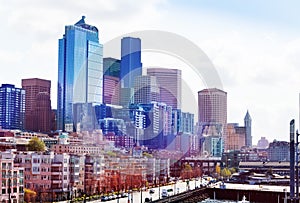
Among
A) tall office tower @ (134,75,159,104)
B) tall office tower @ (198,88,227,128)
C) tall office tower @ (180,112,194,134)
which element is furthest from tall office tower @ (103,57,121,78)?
tall office tower @ (198,88,227,128)

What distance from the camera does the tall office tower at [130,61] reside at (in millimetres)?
36406

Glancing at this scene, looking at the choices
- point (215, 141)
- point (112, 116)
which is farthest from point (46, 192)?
point (215, 141)

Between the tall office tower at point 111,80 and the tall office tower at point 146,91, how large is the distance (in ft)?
6.60

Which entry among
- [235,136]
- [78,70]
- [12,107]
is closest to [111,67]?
[78,70]

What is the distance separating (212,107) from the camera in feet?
135

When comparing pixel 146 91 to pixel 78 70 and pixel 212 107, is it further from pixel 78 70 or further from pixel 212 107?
pixel 78 70

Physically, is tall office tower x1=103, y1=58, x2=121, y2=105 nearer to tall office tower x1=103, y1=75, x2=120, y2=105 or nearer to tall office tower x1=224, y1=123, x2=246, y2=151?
tall office tower x1=103, y1=75, x2=120, y2=105

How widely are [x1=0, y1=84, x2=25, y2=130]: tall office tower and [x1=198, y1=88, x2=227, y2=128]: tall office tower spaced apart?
12.2 meters

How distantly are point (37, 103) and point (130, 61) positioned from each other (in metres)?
6.84

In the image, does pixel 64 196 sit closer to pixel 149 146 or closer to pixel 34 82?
pixel 149 146

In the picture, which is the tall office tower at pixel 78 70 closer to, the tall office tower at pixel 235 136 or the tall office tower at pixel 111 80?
the tall office tower at pixel 111 80

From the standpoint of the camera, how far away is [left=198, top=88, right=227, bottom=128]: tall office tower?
129ft

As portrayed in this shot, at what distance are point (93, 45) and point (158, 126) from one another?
10.5m

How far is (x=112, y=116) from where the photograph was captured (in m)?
35.7
